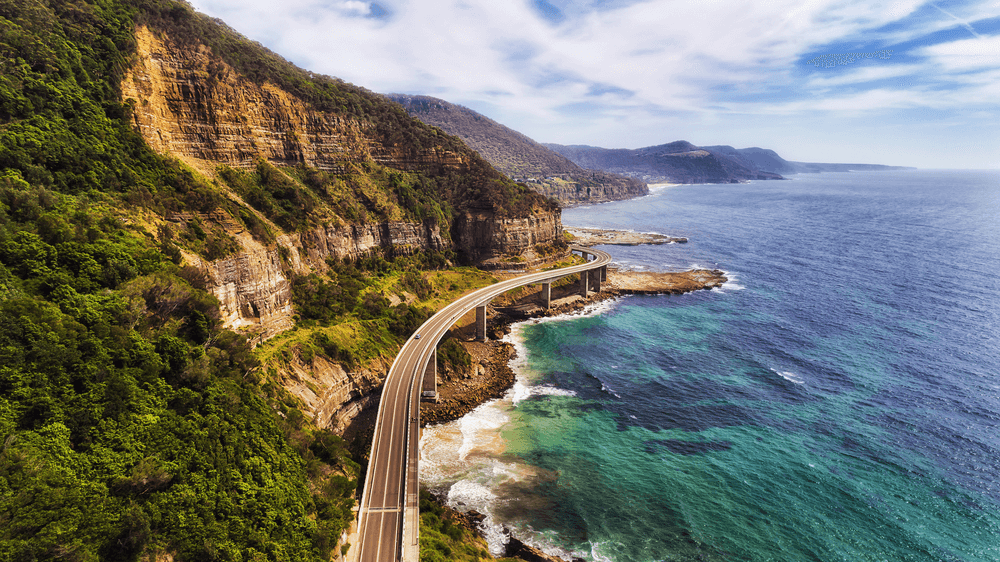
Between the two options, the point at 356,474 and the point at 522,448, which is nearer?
the point at 356,474

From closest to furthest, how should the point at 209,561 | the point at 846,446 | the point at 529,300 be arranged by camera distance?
the point at 209,561 → the point at 846,446 → the point at 529,300

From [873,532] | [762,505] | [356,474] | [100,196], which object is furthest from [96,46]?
[873,532]

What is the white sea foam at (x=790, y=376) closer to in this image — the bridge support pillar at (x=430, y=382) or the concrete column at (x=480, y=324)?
the concrete column at (x=480, y=324)

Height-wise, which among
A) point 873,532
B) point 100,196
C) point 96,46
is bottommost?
point 873,532

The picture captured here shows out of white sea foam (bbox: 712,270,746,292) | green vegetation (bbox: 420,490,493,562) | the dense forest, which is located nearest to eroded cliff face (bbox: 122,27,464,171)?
the dense forest

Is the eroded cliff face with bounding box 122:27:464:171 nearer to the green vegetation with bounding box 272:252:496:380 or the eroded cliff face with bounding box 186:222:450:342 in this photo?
the eroded cliff face with bounding box 186:222:450:342

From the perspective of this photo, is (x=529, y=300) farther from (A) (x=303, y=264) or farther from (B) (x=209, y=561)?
(B) (x=209, y=561)

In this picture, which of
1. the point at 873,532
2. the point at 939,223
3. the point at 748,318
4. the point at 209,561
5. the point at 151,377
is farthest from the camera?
the point at 939,223

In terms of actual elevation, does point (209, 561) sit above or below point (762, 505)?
above
